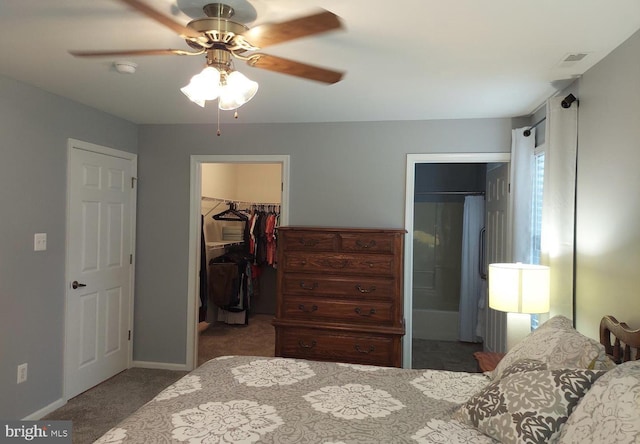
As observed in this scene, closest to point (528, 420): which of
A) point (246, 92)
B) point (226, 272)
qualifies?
point (246, 92)

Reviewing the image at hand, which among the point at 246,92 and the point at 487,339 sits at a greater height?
the point at 246,92

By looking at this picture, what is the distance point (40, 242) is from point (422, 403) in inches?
111

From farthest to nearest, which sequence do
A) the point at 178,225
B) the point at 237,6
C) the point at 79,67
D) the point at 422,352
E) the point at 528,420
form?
the point at 422,352, the point at 178,225, the point at 79,67, the point at 237,6, the point at 528,420

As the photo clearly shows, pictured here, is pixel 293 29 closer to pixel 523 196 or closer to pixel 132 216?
pixel 523 196

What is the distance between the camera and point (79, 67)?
2.58m

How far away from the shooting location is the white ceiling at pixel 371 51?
5.88ft

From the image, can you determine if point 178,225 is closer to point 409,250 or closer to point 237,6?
point 409,250

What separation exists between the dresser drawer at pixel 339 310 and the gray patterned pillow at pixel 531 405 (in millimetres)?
1729

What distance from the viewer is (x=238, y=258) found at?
18.1 feet

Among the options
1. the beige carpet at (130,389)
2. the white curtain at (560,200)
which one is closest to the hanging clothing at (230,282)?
the beige carpet at (130,389)

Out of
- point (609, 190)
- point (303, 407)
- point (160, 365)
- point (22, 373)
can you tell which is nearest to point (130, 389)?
point (160, 365)

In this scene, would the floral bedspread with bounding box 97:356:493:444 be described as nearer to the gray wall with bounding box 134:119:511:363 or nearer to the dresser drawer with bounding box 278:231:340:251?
the dresser drawer with bounding box 278:231:340:251

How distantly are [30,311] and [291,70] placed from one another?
8.37ft

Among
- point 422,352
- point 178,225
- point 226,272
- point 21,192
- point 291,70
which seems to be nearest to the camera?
point 291,70
